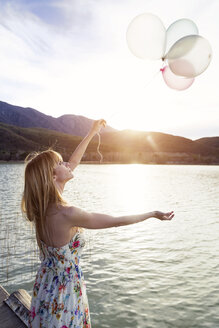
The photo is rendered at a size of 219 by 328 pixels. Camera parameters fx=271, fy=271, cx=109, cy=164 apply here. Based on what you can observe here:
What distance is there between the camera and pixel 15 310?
328cm

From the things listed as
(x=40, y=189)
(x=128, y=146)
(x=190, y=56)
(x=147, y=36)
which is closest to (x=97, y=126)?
(x=40, y=189)

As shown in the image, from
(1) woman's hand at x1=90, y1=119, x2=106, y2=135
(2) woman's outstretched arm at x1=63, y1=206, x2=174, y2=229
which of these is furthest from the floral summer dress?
(1) woman's hand at x1=90, y1=119, x2=106, y2=135

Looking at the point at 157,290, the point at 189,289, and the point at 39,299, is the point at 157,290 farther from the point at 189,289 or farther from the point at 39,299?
the point at 39,299

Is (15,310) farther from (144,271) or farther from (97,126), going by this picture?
(144,271)

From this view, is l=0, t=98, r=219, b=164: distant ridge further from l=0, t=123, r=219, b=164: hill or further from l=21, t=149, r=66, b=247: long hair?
l=21, t=149, r=66, b=247: long hair

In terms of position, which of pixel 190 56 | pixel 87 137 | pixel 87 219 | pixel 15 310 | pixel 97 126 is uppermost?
pixel 190 56

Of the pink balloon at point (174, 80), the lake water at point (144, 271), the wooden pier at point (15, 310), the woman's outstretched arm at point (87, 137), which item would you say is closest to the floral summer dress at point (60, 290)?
the lake water at point (144, 271)

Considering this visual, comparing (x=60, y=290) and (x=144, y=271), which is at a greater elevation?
(x=60, y=290)

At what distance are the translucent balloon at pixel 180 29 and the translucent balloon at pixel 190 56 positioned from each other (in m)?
0.47

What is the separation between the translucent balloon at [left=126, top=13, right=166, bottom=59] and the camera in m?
4.23

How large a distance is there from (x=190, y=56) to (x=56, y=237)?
2975 millimetres

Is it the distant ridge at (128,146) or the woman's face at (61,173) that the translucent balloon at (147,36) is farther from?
the distant ridge at (128,146)

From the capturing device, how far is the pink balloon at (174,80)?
4.21m

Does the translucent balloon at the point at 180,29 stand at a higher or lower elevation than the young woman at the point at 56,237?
higher
